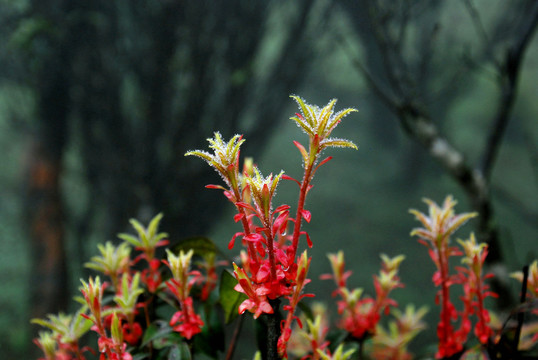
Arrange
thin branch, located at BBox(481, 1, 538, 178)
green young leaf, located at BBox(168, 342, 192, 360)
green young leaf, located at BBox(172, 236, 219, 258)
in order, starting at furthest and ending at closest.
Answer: thin branch, located at BBox(481, 1, 538, 178) < green young leaf, located at BBox(172, 236, 219, 258) < green young leaf, located at BBox(168, 342, 192, 360)

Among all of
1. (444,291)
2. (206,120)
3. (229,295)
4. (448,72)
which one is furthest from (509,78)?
(206,120)

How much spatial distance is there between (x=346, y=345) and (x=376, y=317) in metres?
0.07

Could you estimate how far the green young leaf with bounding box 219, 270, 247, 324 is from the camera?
484mm

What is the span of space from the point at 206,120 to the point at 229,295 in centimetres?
147

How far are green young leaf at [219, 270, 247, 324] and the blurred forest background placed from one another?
4.55ft

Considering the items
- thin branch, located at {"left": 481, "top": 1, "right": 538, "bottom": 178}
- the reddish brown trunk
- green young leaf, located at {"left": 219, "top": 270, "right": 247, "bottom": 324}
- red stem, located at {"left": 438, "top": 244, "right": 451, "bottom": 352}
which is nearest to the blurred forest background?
the reddish brown trunk

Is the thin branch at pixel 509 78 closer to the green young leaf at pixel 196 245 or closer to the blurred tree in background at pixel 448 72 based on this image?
the blurred tree in background at pixel 448 72

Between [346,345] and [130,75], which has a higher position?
[130,75]

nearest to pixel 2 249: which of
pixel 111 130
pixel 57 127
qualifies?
pixel 57 127

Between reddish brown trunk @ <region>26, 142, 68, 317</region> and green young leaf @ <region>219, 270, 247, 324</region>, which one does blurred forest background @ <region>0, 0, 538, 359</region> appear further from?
green young leaf @ <region>219, 270, 247, 324</region>

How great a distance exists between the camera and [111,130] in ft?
6.14

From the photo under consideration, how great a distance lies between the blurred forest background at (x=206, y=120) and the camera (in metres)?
1.78

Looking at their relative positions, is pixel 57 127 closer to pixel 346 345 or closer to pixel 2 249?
pixel 2 249

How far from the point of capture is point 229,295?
1.64ft
